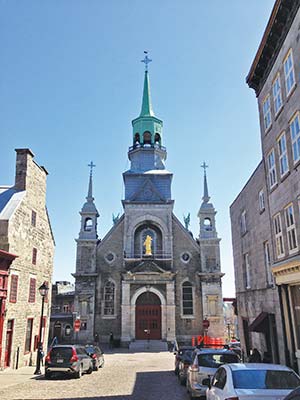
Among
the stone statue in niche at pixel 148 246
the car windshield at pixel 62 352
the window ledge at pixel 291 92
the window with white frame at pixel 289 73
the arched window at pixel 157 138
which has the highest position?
the arched window at pixel 157 138

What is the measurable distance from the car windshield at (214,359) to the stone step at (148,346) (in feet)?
70.4

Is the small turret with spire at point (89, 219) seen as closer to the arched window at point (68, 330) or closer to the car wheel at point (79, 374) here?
the arched window at point (68, 330)

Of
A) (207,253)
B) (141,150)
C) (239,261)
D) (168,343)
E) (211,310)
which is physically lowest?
(168,343)

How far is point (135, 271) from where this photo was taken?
115ft

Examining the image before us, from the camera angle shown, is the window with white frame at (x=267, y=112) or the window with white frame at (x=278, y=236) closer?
the window with white frame at (x=278, y=236)

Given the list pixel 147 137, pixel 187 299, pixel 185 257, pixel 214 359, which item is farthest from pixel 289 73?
pixel 147 137

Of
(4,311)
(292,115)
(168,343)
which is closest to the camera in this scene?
(292,115)

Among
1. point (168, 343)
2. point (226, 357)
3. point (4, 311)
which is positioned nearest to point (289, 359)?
point (226, 357)

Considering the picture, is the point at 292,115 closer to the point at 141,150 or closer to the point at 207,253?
the point at 207,253

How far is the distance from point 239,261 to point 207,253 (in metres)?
16.1

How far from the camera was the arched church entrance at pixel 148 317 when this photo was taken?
1335 inches

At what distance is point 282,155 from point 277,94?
247cm

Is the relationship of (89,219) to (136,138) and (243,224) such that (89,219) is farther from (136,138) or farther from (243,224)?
(243,224)

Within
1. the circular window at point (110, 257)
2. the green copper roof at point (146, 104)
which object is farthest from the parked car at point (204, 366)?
the green copper roof at point (146, 104)
